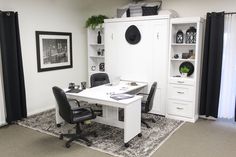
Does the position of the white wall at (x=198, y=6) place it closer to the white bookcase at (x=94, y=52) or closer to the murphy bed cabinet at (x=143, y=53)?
the murphy bed cabinet at (x=143, y=53)

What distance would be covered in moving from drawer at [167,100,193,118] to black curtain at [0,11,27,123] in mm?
2979

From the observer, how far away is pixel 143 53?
489 cm

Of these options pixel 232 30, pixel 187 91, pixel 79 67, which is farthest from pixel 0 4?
pixel 232 30

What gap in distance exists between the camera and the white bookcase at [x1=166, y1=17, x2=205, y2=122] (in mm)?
4391

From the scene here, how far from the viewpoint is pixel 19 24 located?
4.43 m

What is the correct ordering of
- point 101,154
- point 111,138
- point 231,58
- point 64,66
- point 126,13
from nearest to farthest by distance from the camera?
1. point 101,154
2. point 111,138
3. point 231,58
4. point 126,13
5. point 64,66

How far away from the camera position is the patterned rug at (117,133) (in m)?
3.31

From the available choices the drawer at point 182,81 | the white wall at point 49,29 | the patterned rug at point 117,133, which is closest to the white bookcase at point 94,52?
the white wall at point 49,29

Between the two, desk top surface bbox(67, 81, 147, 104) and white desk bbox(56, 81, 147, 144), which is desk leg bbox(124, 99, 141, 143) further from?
desk top surface bbox(67, 81, 147, 104)

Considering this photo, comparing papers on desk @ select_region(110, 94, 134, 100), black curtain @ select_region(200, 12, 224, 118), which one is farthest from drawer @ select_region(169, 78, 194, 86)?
papers on desk @ select_region(110, 94, 134, 100)

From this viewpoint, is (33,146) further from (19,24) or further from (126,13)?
(126,13)

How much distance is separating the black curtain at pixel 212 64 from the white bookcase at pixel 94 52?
2578mm

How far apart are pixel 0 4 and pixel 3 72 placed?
1.24 meters

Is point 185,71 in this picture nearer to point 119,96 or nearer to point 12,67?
point 119,96
